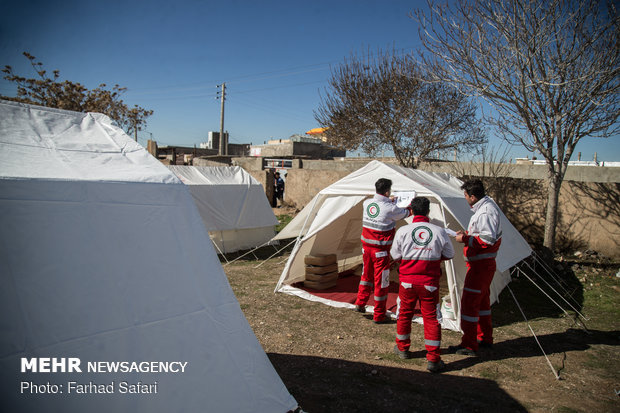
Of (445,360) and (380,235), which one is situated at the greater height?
(380,235)

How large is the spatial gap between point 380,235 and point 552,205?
5.09 metres

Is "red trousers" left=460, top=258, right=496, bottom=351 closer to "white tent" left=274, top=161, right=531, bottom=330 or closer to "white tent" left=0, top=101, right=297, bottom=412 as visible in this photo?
"white tent" left=274, top=161, right=531, bottom=330

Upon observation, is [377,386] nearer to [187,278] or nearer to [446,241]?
[446,241]

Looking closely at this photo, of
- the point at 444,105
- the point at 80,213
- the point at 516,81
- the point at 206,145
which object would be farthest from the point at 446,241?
the point at 206,145

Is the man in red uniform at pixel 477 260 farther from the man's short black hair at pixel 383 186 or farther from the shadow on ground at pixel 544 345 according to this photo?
the man's short black hair at pixel 383 186

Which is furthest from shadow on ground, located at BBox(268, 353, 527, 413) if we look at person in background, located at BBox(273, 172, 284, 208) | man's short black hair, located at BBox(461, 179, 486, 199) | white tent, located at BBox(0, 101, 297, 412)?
person in background, located at BBox(273, 172, 284, 208)

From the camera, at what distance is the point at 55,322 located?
2.12m

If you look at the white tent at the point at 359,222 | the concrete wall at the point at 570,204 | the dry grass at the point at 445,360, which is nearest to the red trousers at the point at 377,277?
the dry grass at the point at 445,360

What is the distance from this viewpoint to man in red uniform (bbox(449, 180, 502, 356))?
4328 millimetres

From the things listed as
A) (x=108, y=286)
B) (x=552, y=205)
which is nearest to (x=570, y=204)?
(x=552, y=205)

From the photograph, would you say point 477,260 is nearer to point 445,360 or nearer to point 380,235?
point 445,360

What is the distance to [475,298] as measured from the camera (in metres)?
4.38

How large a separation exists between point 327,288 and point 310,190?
25.4 feet

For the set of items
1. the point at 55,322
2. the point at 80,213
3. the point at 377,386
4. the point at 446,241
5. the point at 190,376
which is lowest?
the point at 377,386
